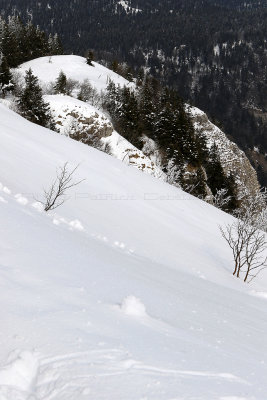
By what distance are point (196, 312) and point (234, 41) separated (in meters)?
227

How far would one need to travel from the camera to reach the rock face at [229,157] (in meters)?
49.5

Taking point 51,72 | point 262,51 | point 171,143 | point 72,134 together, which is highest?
point 262,51

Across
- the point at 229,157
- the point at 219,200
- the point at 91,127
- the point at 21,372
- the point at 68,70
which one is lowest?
the point at 21,372

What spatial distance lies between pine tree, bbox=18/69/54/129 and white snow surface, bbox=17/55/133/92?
1250 cm

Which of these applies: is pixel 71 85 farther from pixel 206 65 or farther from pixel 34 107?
pixel 206 65

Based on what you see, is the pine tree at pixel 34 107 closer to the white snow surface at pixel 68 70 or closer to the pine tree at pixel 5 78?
the pine tree at pixel 5 78

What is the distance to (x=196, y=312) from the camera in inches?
182

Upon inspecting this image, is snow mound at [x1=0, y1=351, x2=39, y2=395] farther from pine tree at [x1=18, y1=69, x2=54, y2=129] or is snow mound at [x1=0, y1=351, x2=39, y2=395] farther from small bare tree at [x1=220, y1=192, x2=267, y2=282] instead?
pine tree at [x1=18, y1=69, x2=54, y2=129]

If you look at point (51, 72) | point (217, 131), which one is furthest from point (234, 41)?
point (51, 72)

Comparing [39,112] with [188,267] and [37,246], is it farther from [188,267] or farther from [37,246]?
[37,246]

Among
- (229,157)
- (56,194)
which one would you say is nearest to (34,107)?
(56,194)

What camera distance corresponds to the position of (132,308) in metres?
3.66

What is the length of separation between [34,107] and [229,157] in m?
32.1

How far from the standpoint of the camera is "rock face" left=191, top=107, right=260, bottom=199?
4947cm
